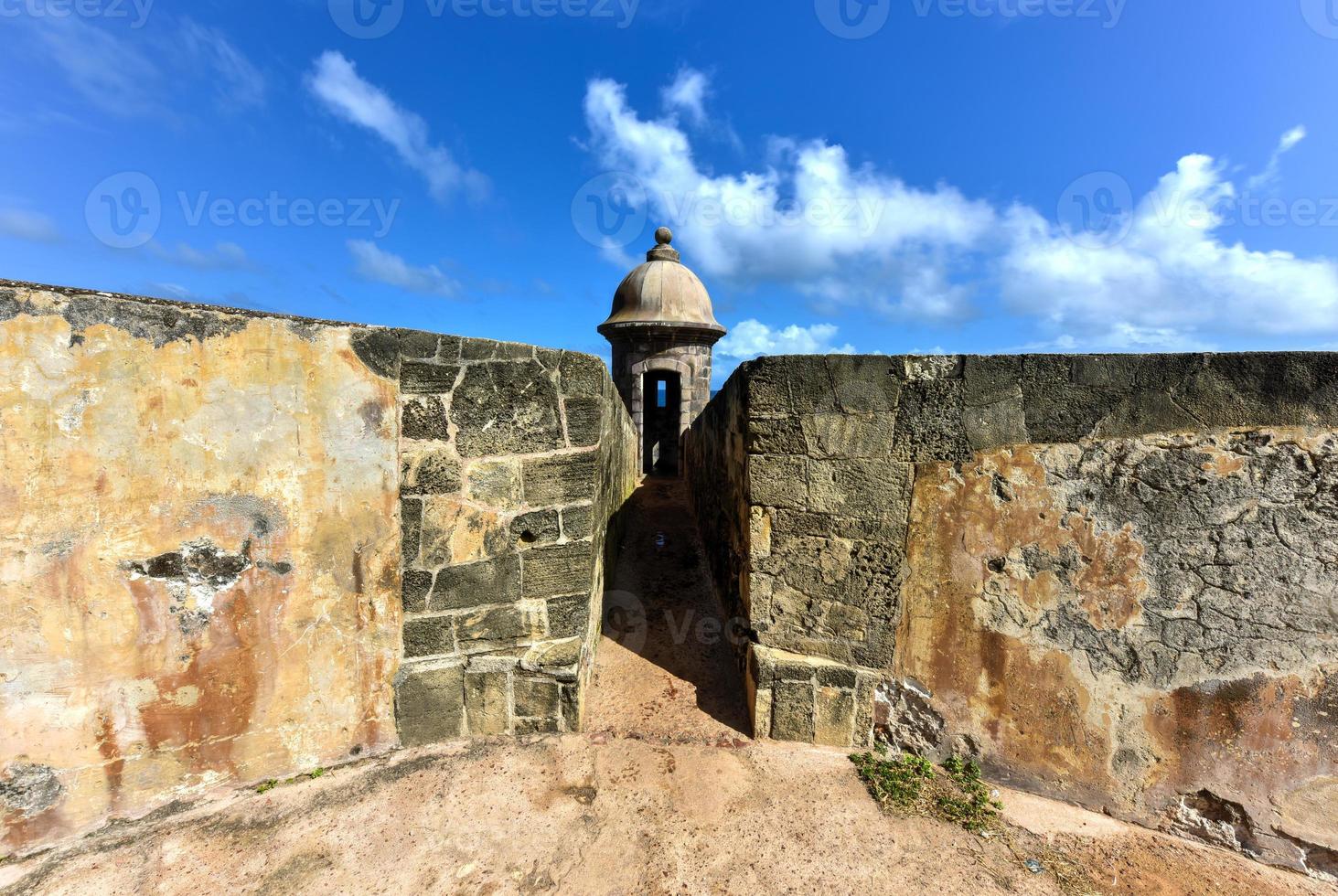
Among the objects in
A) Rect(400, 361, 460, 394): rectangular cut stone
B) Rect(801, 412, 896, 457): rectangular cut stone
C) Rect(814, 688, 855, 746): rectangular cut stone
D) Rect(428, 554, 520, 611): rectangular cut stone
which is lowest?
Rect(814, 688, 855, 746): rectangular cut stone

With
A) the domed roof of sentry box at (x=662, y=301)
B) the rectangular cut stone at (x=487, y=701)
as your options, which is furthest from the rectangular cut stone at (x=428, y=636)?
the domed roof of sentry box at (x=662, y=301)

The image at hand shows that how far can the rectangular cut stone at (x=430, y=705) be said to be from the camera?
258cm

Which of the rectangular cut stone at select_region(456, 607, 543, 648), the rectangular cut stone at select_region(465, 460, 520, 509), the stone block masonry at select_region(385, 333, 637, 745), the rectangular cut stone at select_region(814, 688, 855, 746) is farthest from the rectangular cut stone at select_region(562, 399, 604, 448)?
the rectangular cut stone at select_region(814, 688, 855, 746)

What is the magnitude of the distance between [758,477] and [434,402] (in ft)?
5.74

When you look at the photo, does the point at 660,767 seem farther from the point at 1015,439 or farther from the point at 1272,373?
the point at 1272,373

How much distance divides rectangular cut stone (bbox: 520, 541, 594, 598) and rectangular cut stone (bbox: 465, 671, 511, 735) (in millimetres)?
467

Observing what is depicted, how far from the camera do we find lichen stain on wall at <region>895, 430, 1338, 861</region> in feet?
7.75

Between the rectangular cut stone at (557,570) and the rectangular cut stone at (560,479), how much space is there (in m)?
0.26

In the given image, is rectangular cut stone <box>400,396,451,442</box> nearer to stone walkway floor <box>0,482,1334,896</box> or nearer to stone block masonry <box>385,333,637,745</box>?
stone block masonry <box>385,333,637,745</box>

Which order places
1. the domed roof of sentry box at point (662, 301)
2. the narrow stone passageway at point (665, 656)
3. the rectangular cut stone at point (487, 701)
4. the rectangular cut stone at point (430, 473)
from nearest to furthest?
the rectangular cut stone at point (430, 473) < the rectangular cut stone at point (487, 701) < the narrow stone passageway at point (665, 656) < the domed roof of sentry box at point (662, 301)

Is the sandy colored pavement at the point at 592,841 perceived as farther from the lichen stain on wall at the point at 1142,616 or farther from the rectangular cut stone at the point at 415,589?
the rectangular cut stone at the point at 415,589

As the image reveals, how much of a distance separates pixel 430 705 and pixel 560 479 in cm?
133

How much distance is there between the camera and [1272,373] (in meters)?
2.34

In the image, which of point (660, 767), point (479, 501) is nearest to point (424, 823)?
point (660, 767)
